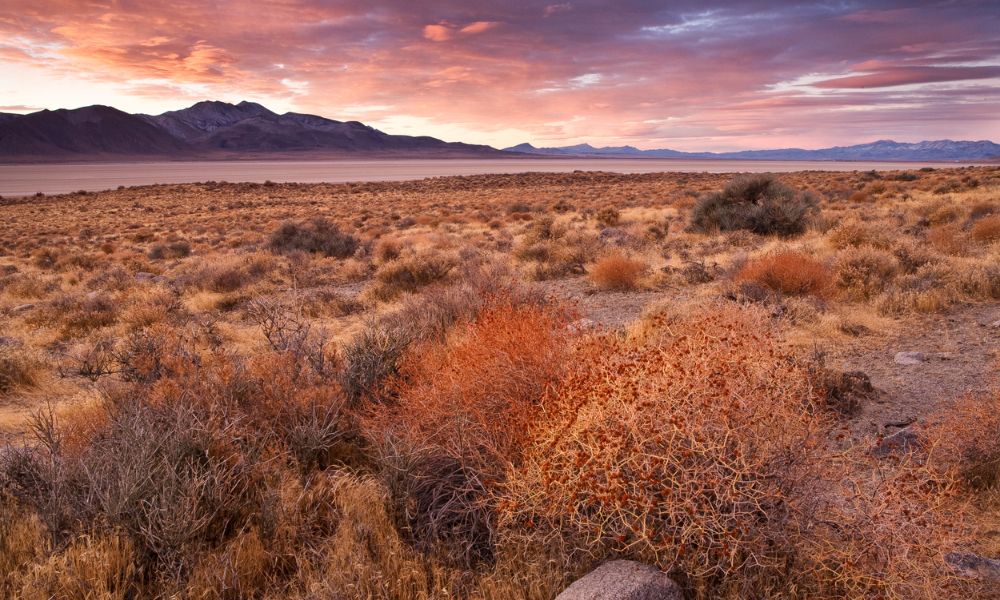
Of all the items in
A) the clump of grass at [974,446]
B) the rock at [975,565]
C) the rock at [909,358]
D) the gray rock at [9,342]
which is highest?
the clump of grass at [974,446]

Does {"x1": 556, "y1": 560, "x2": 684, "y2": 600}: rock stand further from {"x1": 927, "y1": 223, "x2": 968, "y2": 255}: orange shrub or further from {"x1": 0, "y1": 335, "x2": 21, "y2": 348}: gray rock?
{"x1": 927, "y1": 223, "x2": 968, "y2": 255}: orange shrub

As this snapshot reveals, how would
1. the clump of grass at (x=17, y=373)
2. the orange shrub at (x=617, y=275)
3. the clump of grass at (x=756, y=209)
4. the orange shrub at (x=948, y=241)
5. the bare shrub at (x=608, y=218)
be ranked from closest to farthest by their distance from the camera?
the clump of grass at (x=17, y=373), the orange shrub at (x=617, y=275), the orange shrub at (x=948, y=241), the clump of grass at (x=756, y=209), the bare shrub at (x=608, y=218)

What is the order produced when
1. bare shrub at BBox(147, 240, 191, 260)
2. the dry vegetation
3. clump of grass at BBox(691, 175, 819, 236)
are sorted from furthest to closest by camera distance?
1. bare shrub at BBox(147, 240, 191, 260)
2. clump of grass at BBox(691, 175, 819, 236)
3. the dry vegetation

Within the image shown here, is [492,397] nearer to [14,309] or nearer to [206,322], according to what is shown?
[206,322]

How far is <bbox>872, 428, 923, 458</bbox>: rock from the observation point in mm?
4219

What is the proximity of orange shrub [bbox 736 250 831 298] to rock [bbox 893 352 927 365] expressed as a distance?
241 cm

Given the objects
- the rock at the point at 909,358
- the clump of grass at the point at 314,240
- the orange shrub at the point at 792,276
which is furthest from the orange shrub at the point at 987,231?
the clump of grass at the point at 314,240

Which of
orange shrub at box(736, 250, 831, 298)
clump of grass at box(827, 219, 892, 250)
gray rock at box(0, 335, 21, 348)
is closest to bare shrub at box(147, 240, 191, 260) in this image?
gray rock at box(0, 335, 21, 348)

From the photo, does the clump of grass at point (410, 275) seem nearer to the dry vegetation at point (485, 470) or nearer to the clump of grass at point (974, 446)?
the dry vegetation at point (485, 470)

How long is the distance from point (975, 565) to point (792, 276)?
6.58 metres

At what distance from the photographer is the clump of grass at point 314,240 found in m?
17.0

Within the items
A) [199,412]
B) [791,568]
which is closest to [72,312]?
[199,412]

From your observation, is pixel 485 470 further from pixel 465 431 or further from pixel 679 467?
pixel 679 467

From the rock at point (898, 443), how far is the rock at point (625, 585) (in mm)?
2598
